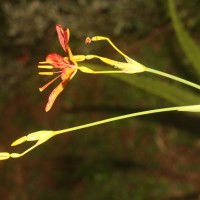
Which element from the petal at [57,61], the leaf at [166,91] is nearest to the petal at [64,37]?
the petal at [57,61]

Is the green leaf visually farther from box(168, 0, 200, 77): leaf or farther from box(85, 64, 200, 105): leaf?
box(168, 0, 200, 77): leaf

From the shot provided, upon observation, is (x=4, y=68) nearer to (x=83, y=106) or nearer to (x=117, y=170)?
(x=83, y=106)

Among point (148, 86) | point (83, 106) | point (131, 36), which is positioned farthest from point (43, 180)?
point (148, 86)

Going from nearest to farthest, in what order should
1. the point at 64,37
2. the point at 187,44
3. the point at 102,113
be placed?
1. the point at 64,37
2. the point at 187,44
3. the point at 102,113

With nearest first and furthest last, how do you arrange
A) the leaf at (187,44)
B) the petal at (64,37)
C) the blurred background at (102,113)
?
the petal at (64,37) < the leaf at (187,44) < the blurred background at (102,113)

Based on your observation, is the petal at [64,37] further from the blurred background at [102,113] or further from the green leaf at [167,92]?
the blurred background at [102,113]

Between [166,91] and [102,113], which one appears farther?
[102,113]

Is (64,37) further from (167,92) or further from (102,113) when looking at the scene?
(102,113)

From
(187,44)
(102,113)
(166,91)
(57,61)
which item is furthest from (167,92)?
(102,113)
